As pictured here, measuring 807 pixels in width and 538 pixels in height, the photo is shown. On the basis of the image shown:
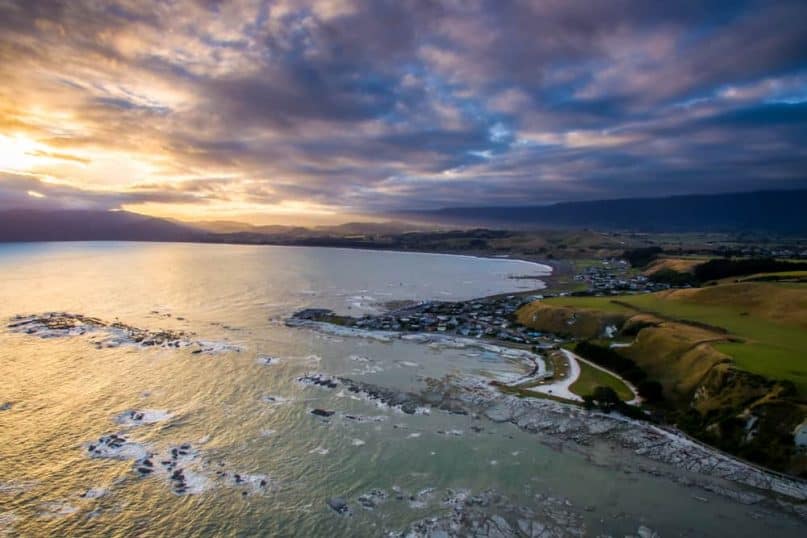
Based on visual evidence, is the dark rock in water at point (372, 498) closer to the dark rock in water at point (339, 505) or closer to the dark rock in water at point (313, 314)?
the dark rock in water at point (339, 505)

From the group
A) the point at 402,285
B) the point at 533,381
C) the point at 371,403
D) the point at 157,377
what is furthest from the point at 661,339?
the point at 402,285

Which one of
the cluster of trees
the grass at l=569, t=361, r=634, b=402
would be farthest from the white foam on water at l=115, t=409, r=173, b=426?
the cluster of trees

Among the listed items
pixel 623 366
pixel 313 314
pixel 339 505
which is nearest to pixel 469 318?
pixel 313 314

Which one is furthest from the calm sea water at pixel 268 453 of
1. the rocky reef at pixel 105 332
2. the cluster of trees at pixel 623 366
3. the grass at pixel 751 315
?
the grass at pixel 751 315

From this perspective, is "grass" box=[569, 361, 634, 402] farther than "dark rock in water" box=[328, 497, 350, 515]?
Yes

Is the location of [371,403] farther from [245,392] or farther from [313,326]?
[313,326]

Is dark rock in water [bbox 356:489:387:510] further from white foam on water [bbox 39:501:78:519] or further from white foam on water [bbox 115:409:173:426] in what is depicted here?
white foam on water [bbox 115:409:173:426]
